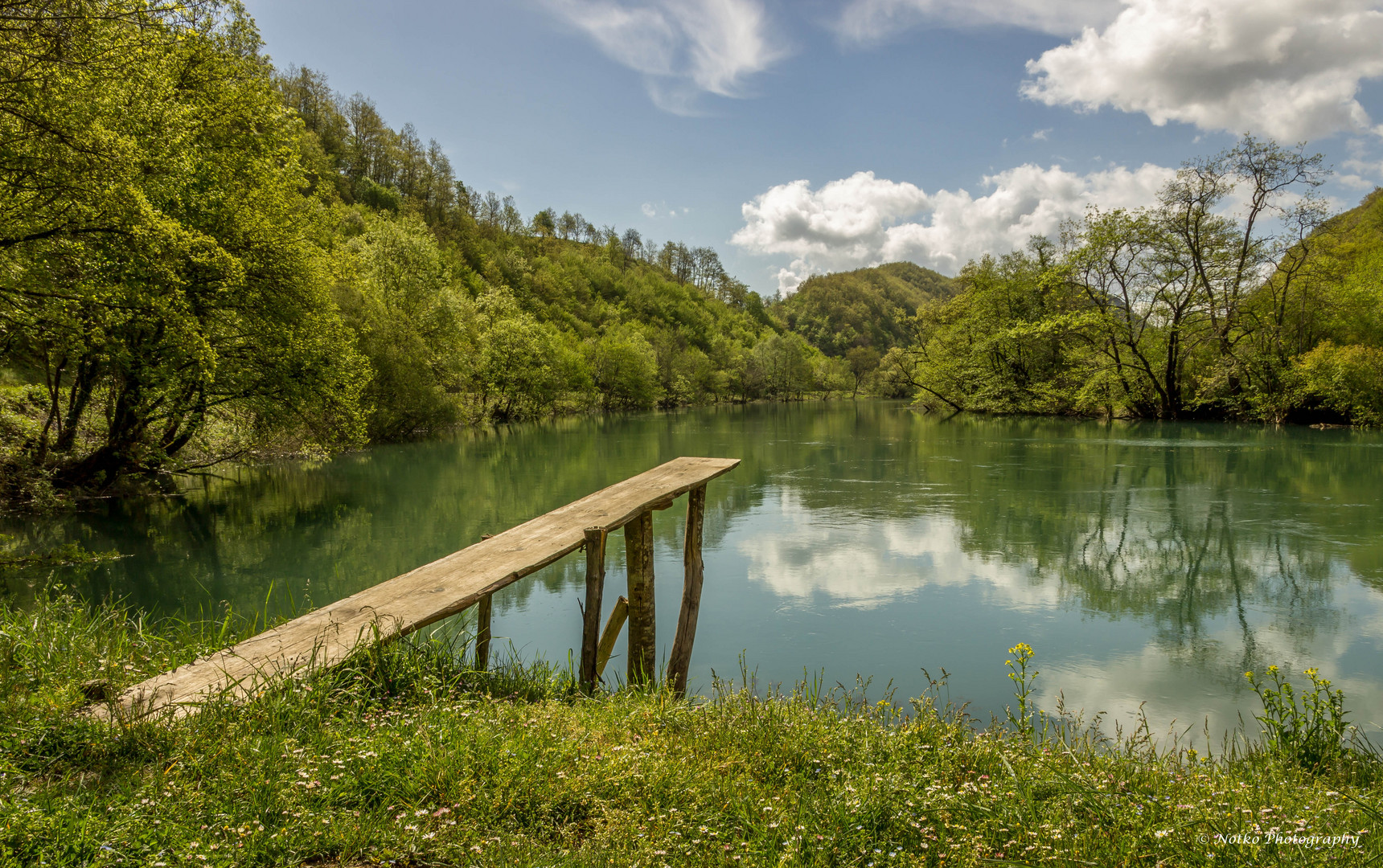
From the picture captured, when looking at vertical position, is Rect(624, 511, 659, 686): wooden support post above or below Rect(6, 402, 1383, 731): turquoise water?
above

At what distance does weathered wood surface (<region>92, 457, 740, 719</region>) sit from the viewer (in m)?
3.75

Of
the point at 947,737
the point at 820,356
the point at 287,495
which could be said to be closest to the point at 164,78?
the point at 287,495

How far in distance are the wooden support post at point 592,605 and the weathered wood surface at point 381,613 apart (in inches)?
4.8

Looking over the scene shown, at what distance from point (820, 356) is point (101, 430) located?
5402 inches

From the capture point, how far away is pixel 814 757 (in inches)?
160

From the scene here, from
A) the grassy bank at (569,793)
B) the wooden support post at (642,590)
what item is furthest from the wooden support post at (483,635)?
the grassy bank at (569,793)

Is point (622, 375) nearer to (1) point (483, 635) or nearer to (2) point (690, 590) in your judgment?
(2) point (690, 590)

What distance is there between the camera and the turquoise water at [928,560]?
8266 mm

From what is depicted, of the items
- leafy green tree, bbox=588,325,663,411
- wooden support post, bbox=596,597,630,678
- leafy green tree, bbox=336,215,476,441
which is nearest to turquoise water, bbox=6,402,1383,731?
wooden support post, bbox=596,597,630,678

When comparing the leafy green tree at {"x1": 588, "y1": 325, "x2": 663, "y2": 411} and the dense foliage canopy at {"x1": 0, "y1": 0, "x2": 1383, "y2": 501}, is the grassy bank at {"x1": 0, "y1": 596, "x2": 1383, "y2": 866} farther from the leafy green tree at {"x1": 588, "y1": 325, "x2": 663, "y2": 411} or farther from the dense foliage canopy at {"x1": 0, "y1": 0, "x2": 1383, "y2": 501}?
the leafy green tree at {"x1": 588, "y1": 325, "x2": 663, "y2": 411}

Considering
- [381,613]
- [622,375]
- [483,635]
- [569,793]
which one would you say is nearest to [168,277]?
[483,635]

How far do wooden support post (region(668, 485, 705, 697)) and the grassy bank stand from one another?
225 centimetres

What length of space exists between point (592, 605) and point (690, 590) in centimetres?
142

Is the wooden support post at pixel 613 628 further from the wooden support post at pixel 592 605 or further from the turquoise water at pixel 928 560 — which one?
the turquoise water at pixel 928 560
